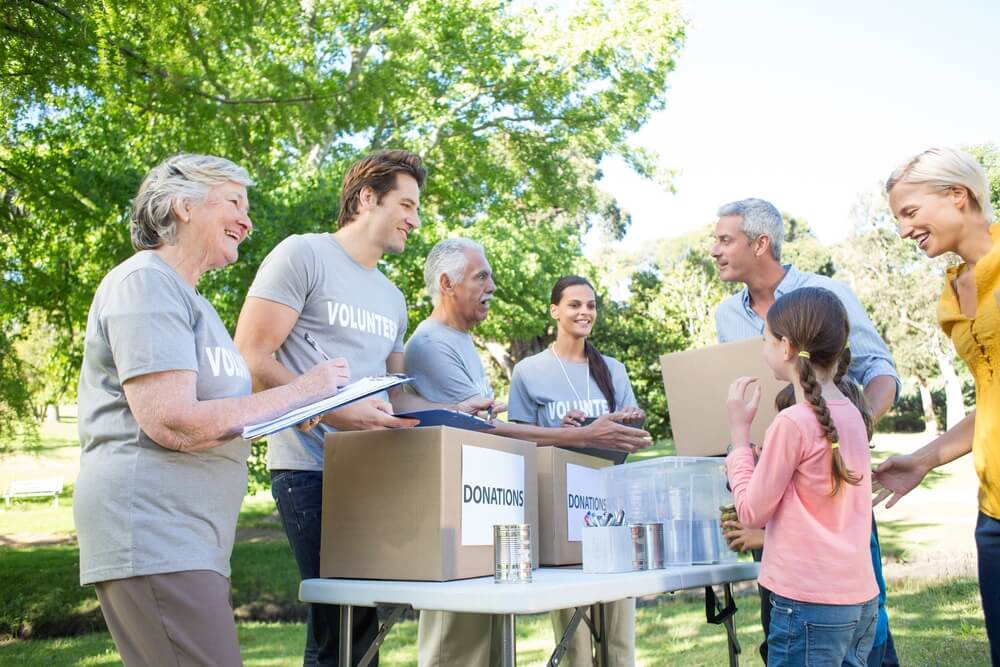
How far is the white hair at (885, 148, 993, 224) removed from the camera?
2.00 m

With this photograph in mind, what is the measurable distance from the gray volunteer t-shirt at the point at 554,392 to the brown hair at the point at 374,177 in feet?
3.69

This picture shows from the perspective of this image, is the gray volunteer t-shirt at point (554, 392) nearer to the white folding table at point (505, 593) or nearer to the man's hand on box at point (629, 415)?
the man's hand on box at point (629, 415)

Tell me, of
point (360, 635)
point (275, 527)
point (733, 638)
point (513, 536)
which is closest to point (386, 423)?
point (513, 536)

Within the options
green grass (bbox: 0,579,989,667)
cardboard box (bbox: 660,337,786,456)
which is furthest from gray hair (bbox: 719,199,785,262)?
green grass (bbox: 0,579,989,667)

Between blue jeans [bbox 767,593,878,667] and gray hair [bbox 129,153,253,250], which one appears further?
blue jeans [bbox 767,593,878,667]

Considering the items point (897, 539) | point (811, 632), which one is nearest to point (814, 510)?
point (811, 632)

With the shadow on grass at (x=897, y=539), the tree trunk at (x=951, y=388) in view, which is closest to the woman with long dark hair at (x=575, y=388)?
the shadow on grass at (x=897, y=539)

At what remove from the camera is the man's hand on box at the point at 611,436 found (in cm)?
278

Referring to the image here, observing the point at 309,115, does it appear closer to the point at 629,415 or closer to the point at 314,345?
the point at 629,415

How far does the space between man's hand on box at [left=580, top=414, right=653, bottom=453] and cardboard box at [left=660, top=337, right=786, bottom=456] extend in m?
0.12

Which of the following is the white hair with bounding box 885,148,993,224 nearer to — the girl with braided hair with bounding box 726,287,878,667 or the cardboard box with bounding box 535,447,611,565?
the girl with braided hair with bounding box 726,287,878,667

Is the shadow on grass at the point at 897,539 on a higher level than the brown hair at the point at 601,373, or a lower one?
lower

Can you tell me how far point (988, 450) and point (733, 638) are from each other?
994 millimetres

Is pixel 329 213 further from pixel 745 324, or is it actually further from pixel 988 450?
pixel 988 450
